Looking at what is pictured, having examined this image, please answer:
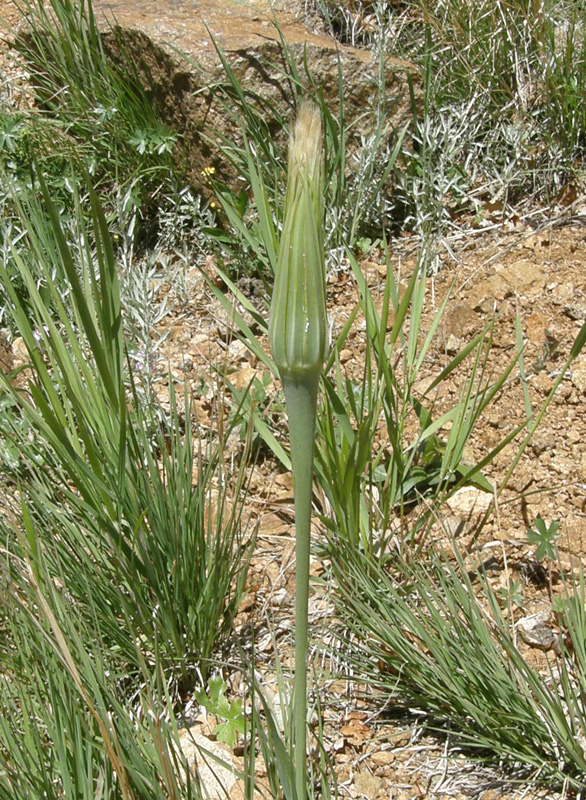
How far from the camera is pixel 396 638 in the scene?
138cm

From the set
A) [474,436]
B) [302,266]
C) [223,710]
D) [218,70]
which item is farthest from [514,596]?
[218,70]

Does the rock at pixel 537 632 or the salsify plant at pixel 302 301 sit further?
the rock at pixel 537 632

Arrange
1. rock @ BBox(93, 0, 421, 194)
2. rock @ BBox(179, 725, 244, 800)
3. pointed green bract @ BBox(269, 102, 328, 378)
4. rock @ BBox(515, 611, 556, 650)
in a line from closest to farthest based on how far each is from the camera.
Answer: pointed green bract @ BBox(269, 102, 328, 378)
rock @ BBox(179, 725, 244, 800)
rock @ BBox(515, 611, 556, 650)
rock @ BBox(93, 0, 421, 194)

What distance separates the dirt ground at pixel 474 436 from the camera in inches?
55.5

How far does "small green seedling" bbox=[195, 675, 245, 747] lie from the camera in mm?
1426

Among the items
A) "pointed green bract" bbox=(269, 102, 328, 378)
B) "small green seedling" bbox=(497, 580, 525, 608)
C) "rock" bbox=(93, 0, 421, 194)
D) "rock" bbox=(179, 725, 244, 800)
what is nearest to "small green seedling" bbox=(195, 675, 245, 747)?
"rock" bbox=(179, 725, 244, 800)

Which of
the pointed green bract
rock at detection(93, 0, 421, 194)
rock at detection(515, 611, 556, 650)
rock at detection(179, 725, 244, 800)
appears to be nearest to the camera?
the pointed green bract

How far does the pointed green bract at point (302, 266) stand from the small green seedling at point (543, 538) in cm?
94

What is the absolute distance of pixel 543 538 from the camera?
63.6 inches

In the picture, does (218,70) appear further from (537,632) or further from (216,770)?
(216,770)

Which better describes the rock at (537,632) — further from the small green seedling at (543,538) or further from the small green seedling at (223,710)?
the small green seedling at (223,710)

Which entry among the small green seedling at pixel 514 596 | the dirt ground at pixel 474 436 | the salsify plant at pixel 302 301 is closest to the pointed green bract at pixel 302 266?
the salsify plant at pixel 302 301

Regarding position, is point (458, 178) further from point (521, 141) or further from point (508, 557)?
point (508, 557)

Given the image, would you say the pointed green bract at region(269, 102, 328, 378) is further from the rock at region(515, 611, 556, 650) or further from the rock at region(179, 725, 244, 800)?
the rock at region(515, 611, 556, 650)
